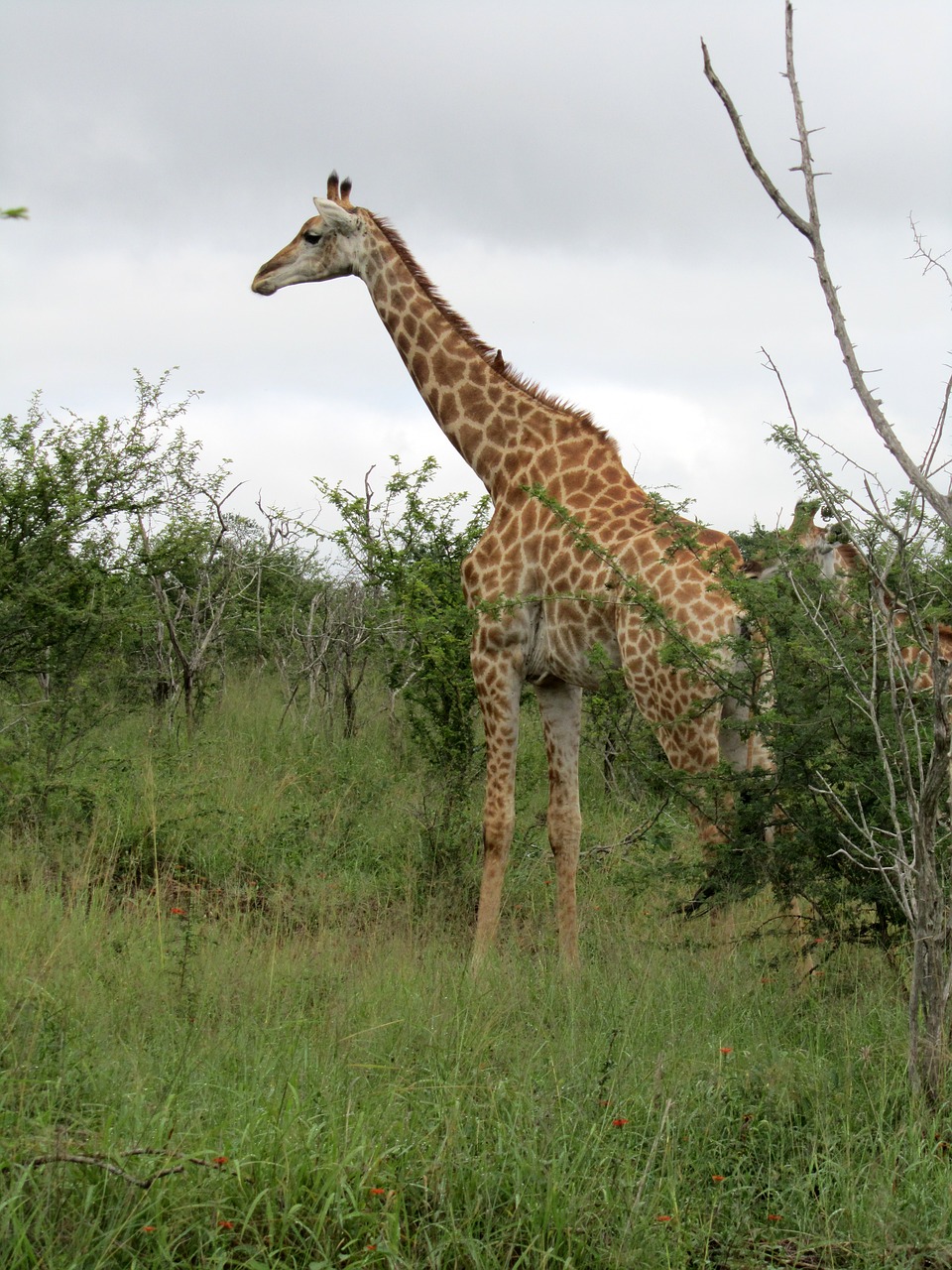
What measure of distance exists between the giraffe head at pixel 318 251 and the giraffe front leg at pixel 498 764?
223 cm

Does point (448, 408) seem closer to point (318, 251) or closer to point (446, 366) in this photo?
point (446, 366)

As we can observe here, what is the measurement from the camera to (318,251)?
253 inches

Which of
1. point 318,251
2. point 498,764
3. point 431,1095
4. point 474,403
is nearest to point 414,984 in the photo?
point 431,1095

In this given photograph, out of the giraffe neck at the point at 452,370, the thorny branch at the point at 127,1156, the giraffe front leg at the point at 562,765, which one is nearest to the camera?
the thorny branch at the point at 127,1156

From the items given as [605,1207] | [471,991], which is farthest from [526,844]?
[605,1207]

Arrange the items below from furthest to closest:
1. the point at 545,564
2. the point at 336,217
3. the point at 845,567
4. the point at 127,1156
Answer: the point at 336,217, the point at 545,564, the point at 845,567, the point at 127,1156

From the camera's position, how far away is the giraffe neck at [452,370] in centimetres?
618

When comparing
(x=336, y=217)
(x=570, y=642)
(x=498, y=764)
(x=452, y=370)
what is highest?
(x=336, y=217)

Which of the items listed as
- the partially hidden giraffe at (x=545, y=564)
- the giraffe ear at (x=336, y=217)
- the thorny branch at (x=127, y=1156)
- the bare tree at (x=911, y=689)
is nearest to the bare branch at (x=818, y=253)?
the bare tree at (x=911, y=689)

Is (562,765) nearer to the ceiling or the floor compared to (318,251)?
nearer to the floor

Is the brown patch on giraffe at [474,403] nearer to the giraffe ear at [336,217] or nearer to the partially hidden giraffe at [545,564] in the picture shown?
the partially hidden giraffe at [545,564]

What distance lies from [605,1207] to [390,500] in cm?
569

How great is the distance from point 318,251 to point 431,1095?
452 cm

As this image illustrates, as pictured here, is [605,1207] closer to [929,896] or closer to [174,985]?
[929,896]
